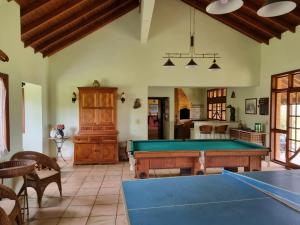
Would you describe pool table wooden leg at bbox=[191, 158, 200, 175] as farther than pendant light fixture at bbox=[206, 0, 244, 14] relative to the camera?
Yes

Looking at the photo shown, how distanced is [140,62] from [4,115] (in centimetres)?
419

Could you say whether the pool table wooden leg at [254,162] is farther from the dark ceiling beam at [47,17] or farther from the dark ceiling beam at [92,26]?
the dark ceiling beam at [92,26]

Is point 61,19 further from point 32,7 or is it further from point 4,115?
point 4,115

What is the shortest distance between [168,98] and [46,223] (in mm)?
7384

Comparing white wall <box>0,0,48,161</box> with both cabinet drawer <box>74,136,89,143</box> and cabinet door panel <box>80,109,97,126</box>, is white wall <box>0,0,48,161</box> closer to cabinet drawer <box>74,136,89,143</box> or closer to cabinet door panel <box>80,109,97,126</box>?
cabinet door panel <box>80,109,97,126</box>

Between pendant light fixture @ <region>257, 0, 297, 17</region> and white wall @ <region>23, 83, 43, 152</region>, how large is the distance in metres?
5.67

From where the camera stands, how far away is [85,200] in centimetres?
423

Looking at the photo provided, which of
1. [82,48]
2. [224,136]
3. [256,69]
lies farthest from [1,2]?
[224,136]

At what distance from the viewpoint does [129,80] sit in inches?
284

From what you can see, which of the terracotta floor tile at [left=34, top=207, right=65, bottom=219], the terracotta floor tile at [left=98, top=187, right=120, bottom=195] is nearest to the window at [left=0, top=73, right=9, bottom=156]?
the terracotta floor tile at [left=34, top=207, right=65, bottom=219]

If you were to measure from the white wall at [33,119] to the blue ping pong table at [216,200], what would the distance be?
477 centimetres

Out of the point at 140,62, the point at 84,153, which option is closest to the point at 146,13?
the point at 140,62

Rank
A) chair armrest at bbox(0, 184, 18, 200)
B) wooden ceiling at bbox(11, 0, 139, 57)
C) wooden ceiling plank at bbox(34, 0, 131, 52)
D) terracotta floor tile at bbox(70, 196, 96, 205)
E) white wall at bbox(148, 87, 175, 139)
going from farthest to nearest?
white wall at bbox(148, 87, 175, 139)
wooden ceiling plank at bbox(34, 0, 131, 52)
wooden ceiling at bbox(11, 0, 139, 57)
terracotta floor tile at bbox(70, 196, 96, 205)
chair armrest at bbox(0, 184, 18, 200)

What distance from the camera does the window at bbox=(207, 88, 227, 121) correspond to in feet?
33.2
